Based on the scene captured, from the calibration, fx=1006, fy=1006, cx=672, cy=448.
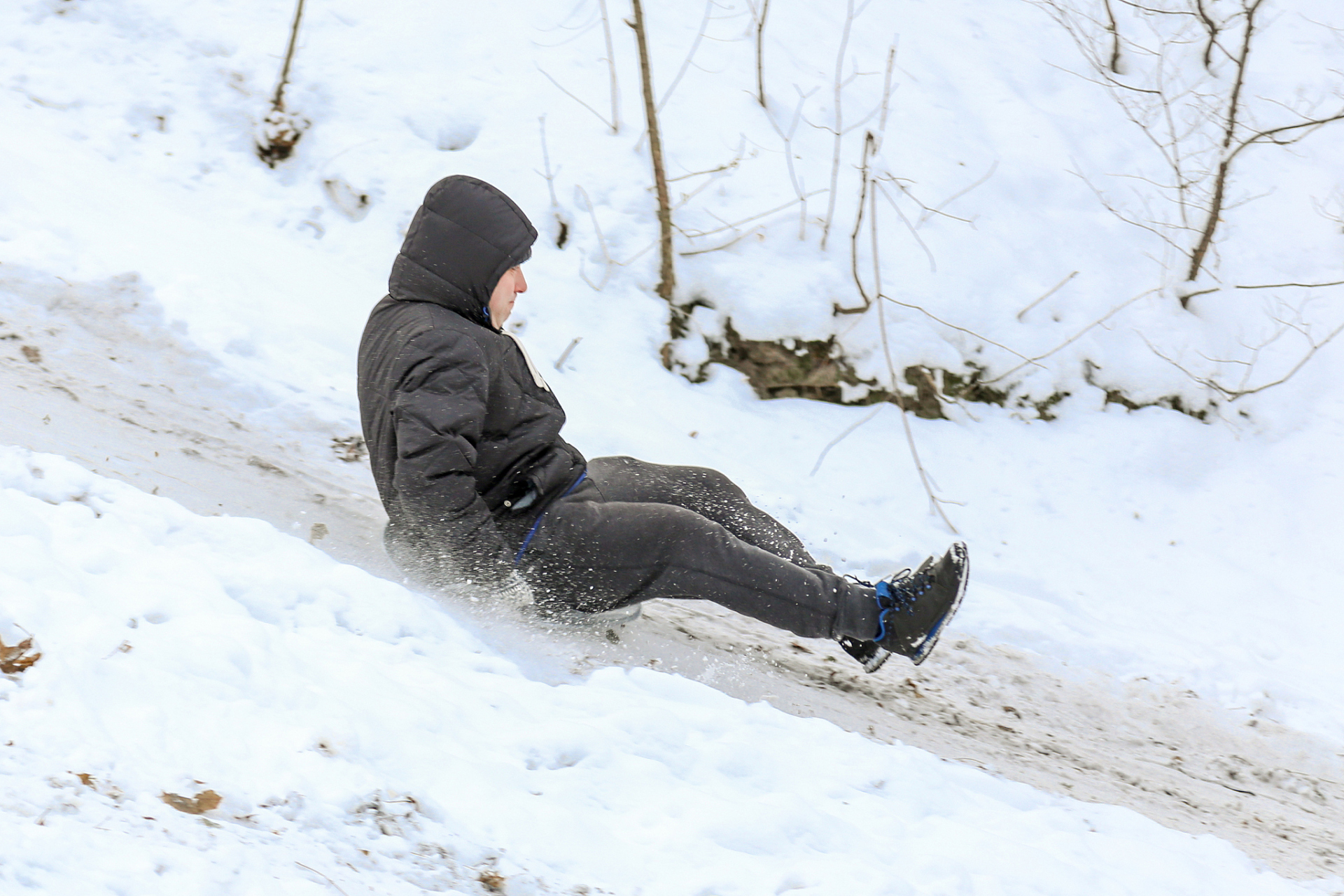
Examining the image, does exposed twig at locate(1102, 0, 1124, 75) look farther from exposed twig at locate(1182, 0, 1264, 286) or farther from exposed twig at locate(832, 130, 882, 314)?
exposed twig at locate(832, 130, 882, 314)

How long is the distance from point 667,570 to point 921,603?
0.76m

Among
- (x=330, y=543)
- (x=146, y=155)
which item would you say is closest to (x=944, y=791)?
(x=330, y=543)

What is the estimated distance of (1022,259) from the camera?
6125 mm

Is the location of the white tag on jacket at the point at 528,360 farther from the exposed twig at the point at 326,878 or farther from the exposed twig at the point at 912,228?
the exposed twig at the point at 912,228

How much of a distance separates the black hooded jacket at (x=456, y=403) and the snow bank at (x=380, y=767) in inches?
9.5

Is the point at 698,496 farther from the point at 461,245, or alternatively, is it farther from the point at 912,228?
the point at 912,228

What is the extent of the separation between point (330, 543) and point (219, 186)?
336cm

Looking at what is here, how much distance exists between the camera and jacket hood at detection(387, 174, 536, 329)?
2846 millimetres

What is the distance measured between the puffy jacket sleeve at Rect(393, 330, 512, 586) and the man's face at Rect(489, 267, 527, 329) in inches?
7.8

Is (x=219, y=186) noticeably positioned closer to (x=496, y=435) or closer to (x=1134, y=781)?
(x=496, y=435)

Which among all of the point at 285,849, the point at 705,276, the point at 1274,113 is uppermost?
the point at 1274,113

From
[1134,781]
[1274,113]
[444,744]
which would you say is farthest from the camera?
[1274,113]

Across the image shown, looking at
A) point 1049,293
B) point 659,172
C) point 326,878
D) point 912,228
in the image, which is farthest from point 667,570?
point 1049,293

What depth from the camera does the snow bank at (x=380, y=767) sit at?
5.51 ft
